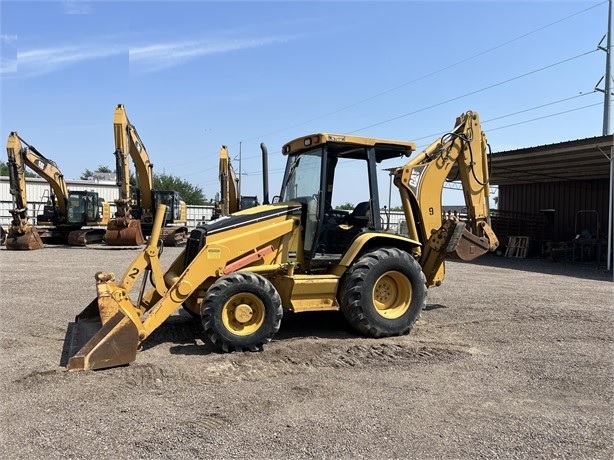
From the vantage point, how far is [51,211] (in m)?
24.5

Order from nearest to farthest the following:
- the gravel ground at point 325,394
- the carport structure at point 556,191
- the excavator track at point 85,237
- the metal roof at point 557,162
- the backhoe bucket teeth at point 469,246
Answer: the gravel ground at point 325,394
the backhoe bucket teeth at point 469,246
the metal roof at point 557,162
the carport structure at point 556,191
the excavator track at point 85,237

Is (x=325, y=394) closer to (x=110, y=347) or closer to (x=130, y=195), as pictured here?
(x=110, y=347)

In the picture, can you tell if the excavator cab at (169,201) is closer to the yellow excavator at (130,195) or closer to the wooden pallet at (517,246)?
the yellow excavator at (130,195)

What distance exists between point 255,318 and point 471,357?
2.42 metres

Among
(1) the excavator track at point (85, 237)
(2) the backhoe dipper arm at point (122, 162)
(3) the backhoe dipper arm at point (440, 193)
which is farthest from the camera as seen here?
(1) the excavator track at point (85, 237)

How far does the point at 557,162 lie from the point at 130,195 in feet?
54.0

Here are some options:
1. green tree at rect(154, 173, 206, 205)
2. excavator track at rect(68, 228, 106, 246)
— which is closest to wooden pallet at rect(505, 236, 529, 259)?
excavator track at rect(68, 228, 106, 246)

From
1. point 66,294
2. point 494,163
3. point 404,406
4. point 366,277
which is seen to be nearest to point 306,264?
point 366,277

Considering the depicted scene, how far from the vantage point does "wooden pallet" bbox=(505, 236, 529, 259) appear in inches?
842

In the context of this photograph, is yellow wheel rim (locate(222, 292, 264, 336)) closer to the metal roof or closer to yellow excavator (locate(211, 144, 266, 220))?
the metal roof

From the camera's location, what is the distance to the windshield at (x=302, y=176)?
22.1 ft

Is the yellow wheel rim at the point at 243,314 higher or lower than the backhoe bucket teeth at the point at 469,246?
lower

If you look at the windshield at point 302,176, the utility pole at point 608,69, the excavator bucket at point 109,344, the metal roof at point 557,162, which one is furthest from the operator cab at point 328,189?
the utility pole at point 608,69

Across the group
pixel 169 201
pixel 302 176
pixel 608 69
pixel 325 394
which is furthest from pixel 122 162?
pixel 608 69
